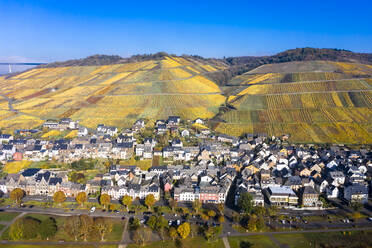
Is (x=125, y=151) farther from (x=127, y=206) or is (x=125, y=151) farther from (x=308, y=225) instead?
(x=308, y=225)

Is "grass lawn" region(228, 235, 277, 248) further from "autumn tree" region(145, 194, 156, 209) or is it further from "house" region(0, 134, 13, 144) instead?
"house" region(0, 134, 13, 144)

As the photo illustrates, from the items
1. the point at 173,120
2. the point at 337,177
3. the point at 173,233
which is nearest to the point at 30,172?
the point at 173,233

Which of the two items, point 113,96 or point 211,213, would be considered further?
point 113,96

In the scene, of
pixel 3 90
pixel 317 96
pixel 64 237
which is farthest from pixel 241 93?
pixel 3 90

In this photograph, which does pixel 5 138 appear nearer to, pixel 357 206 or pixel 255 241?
pixel 255 241

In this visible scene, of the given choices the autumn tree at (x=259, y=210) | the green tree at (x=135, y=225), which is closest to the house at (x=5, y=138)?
the green tree at (x=135, y=225)
